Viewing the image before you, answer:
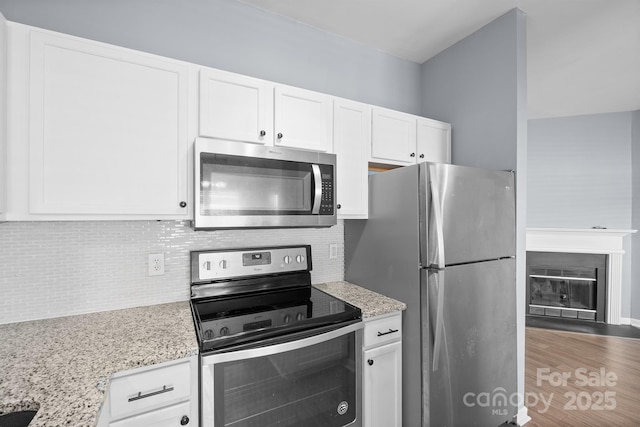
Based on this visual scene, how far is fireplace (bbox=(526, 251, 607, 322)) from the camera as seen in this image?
4.05 metres

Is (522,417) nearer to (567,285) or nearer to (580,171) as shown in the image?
(567,285)


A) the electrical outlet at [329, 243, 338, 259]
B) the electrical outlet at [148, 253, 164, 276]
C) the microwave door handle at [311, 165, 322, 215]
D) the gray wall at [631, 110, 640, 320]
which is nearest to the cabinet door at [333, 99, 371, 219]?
the microwave door handle at [311, 165, 322, 215]

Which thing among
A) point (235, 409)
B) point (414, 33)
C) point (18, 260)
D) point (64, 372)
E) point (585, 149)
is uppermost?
point (414, 33)

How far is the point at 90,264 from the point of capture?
4.92ft

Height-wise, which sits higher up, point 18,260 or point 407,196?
point 407,196

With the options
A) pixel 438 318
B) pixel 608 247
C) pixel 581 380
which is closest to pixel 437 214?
pixel 438 318

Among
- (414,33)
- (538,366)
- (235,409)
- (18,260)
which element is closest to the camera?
(235,409)

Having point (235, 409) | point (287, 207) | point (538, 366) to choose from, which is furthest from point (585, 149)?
point (235, 409)

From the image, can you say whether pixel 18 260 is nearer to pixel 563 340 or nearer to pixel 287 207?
pixel 287 207

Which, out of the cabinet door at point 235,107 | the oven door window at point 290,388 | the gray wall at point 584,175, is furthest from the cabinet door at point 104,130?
the gray wall at point 584,175

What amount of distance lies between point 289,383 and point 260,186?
3.16 feet

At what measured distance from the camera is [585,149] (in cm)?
417

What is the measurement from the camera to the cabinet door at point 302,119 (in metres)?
1.69

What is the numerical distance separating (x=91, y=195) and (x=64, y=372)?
0.70 m
